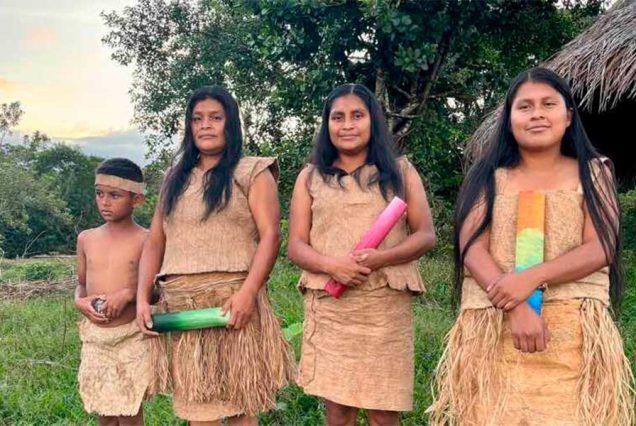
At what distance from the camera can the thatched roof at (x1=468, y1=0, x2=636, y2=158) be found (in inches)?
167

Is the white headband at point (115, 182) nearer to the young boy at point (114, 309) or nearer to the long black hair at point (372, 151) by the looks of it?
the young boy at point (114, 309)

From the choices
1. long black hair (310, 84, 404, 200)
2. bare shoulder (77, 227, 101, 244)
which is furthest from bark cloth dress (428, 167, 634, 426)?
bare shoulder (77, 227, 101, 244)

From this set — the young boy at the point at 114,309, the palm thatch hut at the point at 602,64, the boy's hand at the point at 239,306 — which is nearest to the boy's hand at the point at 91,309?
the young boy at the point at 114,309

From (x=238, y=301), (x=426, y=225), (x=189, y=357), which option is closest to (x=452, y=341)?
(x=426, y=225)

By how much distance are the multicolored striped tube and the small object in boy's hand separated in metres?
1.54

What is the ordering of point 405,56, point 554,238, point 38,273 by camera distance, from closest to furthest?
1. point 554,238
2. point 405,56
3. point 38,273

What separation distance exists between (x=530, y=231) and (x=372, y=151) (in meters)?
0.67

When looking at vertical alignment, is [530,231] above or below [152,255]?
above

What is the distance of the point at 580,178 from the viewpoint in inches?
75.4

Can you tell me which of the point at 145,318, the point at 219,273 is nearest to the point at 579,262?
the point at 219,273

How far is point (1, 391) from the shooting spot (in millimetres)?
3732

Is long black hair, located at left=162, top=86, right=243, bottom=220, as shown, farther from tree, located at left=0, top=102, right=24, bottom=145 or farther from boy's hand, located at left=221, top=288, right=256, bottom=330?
tree, located at left=0, top=102, right=24, bottom=145

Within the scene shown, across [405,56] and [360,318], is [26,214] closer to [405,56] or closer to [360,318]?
[405,56]

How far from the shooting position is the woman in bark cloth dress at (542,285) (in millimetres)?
1836
